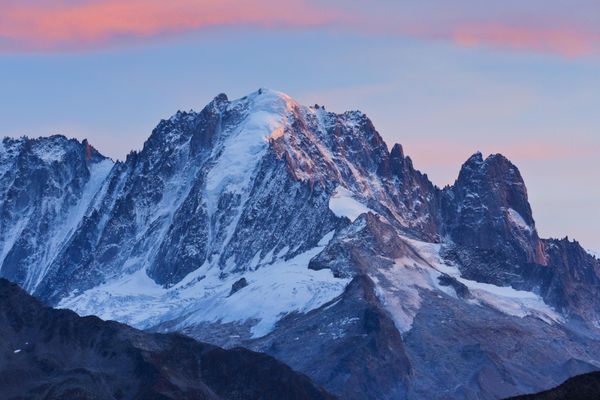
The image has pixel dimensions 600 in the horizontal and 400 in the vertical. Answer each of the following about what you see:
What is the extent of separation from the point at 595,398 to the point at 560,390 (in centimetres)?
518

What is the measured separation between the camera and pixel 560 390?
7859 inches

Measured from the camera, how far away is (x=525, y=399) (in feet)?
653

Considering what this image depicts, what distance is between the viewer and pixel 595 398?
195 meters

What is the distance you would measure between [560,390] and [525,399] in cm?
336

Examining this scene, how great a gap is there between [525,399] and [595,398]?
6955mm
